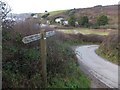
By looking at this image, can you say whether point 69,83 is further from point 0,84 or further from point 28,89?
point 0,84

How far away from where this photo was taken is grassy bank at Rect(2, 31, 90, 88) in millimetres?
8258

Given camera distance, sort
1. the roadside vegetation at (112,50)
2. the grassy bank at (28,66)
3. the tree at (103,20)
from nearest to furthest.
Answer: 1. the grassy bank at (28,66)
2. the roadside vegetation at (112,50)
3. the tree at (103,20)

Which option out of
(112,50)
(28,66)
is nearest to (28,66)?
(28,66)

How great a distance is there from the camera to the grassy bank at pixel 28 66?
8.26 meters

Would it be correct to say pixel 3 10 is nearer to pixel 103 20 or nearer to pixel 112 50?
pixel 112 50

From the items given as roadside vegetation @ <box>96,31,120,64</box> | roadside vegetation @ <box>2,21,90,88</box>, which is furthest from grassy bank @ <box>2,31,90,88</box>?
roadside vegetation @ <box>96,31,120,64</box>

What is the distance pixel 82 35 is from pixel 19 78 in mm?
40780

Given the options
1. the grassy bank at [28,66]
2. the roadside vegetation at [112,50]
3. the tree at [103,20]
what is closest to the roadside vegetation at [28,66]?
the grassy bank at [28,66]

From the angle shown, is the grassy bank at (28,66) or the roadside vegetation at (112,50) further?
the roadside vegetation at (112,50)

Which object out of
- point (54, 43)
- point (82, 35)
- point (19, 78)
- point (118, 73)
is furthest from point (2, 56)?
point (82, 35)

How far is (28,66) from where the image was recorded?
8930 mm

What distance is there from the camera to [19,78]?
8.30 metres

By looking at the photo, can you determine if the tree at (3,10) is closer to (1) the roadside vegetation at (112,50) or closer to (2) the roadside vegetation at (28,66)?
(2) the roadside vegetation at (28,66)

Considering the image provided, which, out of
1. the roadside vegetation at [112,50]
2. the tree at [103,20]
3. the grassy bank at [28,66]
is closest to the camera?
the grassy bank at [28,66]
